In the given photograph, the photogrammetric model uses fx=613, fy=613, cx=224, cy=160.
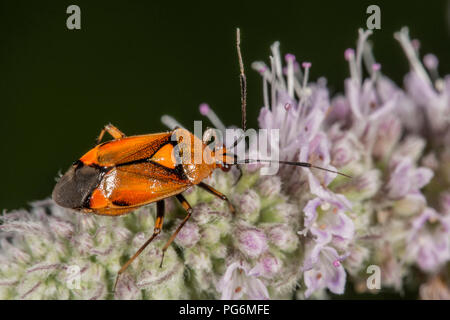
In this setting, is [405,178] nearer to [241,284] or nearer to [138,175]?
[241,284]

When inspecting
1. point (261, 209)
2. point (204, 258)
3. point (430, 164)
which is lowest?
point (204, 258)

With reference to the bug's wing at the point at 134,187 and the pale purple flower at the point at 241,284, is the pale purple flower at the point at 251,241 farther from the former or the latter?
the bug's wing at the point at 134,187

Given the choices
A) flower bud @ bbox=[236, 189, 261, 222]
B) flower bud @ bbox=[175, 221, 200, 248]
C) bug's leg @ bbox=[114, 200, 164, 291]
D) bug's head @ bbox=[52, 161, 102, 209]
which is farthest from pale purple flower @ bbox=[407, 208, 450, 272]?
bug's head @ bbox=[52, 161, 102, 209]

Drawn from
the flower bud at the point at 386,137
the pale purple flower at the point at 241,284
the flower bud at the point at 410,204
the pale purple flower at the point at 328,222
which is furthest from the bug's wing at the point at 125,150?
the flower bud at the point at 410,204

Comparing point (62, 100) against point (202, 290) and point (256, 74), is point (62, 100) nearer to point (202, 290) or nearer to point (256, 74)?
point (256, 74)

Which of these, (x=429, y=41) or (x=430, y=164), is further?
(x=429, y=41)

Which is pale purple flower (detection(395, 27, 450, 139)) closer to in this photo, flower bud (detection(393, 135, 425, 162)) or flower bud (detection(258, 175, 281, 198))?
flower bud (detection(393, 135, 425, 162))
